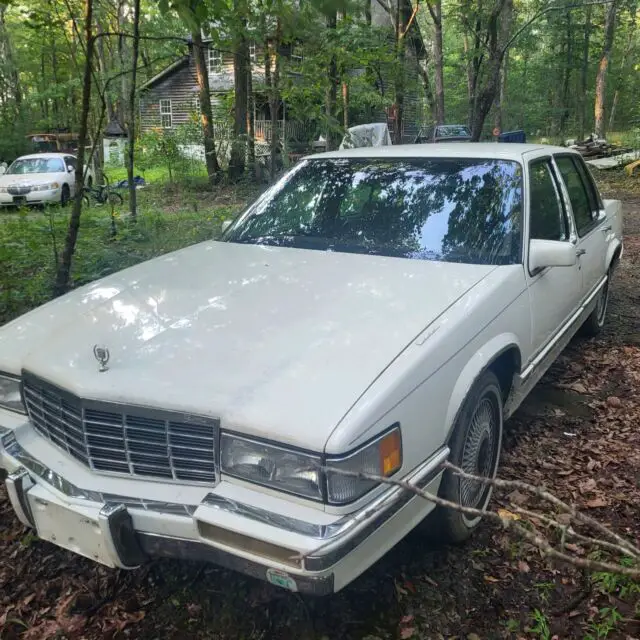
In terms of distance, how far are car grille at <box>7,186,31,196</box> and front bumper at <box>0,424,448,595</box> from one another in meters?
14.2

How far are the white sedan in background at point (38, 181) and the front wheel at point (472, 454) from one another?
13148 millimetres

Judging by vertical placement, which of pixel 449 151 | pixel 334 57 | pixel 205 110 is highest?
pixel 334 57

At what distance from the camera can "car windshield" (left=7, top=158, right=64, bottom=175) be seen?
1562 cm

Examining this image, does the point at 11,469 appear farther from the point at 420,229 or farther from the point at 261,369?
the point at 420,229

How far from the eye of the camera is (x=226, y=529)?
189cm

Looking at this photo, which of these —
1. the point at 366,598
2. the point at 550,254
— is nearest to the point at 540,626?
the point at 366,598

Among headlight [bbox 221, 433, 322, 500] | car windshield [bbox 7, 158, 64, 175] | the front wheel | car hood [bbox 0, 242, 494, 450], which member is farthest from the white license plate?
car windshield [bbox 7, 158, 64, 175]

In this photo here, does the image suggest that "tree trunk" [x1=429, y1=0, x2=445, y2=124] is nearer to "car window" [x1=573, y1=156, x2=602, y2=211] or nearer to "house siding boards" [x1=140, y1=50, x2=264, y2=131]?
"house siding boards" [x1=140, y1=50, x2=264, y2=131]

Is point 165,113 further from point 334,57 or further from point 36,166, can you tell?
point 334,57

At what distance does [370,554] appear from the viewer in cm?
202

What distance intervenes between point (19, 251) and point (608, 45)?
2468cm

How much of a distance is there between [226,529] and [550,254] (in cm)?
211

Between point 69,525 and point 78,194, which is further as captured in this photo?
point 78,194

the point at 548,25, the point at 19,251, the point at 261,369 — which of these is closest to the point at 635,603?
the point at 261,369
